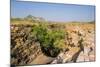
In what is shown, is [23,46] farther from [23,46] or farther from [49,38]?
[49,38]

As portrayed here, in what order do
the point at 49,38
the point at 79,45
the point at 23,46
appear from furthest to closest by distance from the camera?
1. the point at 79,45
2. the point at 49,38
3. the point at 23,46

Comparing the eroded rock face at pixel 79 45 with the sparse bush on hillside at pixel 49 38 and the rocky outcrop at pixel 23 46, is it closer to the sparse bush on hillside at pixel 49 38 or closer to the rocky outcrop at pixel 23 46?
the sparse bush on hillside at pixel 49 38

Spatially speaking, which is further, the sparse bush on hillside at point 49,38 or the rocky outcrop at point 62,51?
the sparse bush on hillside at point 49,38

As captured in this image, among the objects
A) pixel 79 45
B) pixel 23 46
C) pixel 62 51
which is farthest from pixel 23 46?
pixel 79 45

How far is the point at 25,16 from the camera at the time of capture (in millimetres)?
2303

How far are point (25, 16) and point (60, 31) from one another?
18.6 inches

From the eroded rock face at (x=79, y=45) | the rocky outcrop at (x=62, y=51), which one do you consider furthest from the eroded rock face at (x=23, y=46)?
the eroded rock face at (x=79, y=45)

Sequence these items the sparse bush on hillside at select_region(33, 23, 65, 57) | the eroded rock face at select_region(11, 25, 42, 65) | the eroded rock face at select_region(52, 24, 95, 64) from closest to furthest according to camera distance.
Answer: the eroded rock face at select_region(11, 25, 42, 65)
the sparse bush on hillside at select_region(33, 23, 65, 57)
the eroded rock face at select_region(52, 24, 95, 64)

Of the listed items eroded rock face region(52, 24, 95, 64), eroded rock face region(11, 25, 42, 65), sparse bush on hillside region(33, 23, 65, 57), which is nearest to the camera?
eroded rock face region(11, 25, 42, 65)

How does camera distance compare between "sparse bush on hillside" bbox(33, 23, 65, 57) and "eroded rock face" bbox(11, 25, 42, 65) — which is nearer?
"eroded rock face" bbox(11, 25, 42, 65)

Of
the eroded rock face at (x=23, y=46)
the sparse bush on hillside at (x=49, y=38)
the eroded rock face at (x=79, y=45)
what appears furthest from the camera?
the eroded rock face at (x=79, y=45)

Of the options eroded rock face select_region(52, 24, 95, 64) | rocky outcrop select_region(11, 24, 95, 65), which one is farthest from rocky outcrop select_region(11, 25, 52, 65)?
eroded rock face select_region(52, 24, 95, 64)

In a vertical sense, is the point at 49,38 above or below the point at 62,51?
above

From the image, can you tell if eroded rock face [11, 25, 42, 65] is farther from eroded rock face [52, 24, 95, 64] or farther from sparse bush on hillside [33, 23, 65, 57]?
eroded rock face [52, 24, 95, 64]
